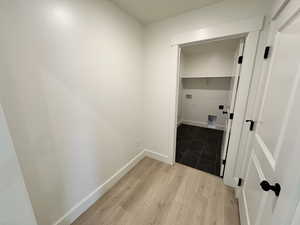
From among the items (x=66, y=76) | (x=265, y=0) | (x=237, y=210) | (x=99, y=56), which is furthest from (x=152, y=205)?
(x=265, y=0)

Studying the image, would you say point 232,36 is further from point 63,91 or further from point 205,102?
point 205,102

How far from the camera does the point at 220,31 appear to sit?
147cm

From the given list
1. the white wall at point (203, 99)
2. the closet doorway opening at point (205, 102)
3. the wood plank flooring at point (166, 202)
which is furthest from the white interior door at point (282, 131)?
the white wall at point (203, 99)

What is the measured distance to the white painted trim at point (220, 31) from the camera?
4.24 feet

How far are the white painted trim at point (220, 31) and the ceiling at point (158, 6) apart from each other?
0.96 ft

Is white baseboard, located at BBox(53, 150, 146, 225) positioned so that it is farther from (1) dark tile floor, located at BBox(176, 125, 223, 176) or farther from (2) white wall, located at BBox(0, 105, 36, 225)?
(1) dark tile floor, located at BBox(176, 125, 223, 176)

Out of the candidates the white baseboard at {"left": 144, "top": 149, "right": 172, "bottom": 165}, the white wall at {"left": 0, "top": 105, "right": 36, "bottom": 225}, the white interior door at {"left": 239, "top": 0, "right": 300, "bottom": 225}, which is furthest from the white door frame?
the white wall at {"left": 0, "top": 105, "right": 36, "bottom": 225}

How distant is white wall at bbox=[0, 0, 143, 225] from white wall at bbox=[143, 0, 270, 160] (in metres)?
0.46

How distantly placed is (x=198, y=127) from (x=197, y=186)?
2.63 meters

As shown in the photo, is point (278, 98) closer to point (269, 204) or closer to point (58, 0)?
point (269, 204)

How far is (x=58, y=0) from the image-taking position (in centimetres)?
99

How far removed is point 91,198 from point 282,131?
1.94m

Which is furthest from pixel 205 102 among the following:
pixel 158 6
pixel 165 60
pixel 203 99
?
pixel 158 6

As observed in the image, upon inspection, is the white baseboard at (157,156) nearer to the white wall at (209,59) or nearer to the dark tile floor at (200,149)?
the dark tile floor at (200,149)
